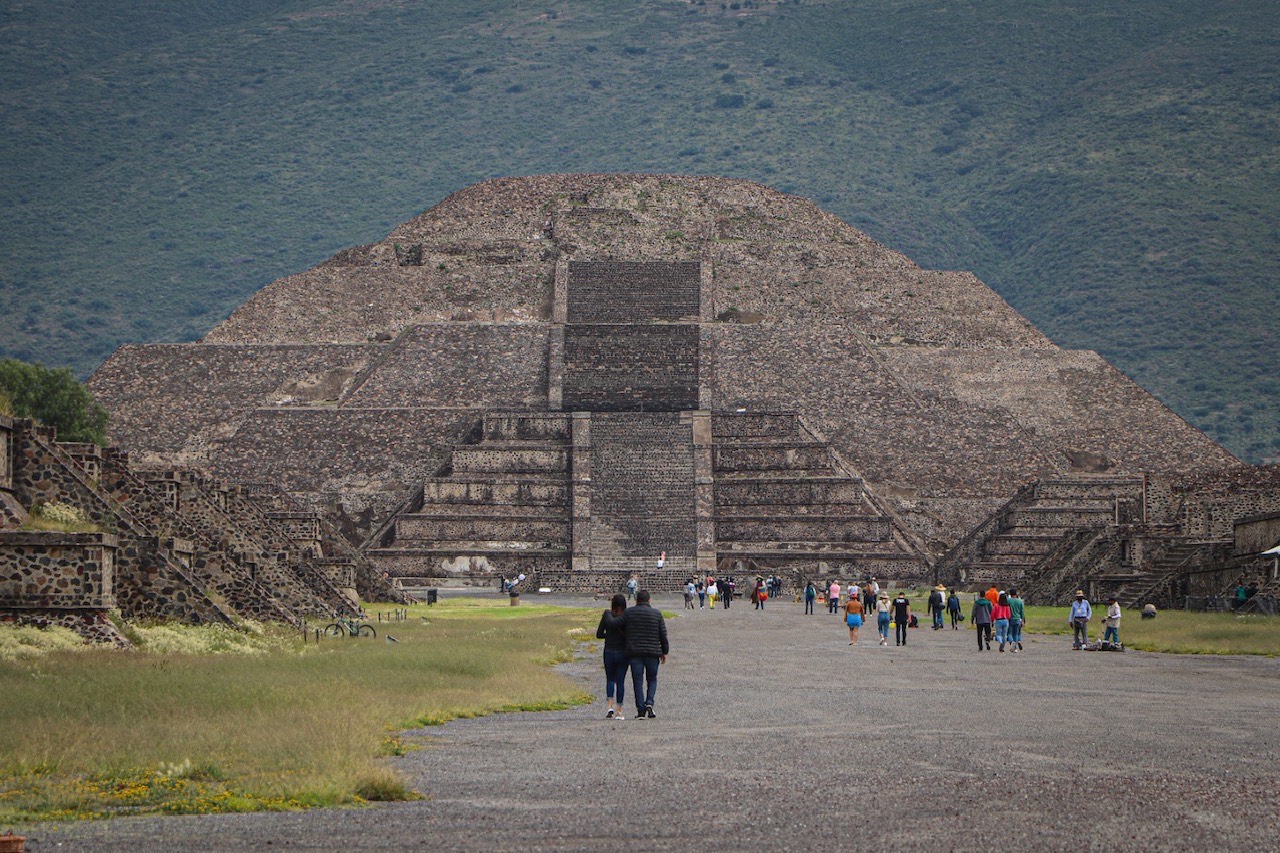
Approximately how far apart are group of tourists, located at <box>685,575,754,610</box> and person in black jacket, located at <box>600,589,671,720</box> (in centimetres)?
2751

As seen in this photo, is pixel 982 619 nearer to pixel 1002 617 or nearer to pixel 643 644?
pixel 1002 617

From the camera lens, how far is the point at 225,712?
16312mm

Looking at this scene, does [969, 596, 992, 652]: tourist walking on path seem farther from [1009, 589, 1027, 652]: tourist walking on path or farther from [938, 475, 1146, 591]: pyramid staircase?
[938, 475, 1146, 591]: pyramid staircase

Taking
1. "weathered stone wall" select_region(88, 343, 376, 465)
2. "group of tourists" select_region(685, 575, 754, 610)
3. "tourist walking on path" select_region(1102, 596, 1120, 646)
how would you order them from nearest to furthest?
"tourist walking on path" select_region(1102, 596, 1120, 646)
"group of tourists" select_region(685, 575, 754, 610)
"weathered stone wall" select_region(88, 343, 376, 465)

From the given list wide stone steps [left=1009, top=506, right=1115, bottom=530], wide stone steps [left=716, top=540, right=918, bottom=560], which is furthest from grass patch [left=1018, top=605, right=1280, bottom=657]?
wide stone steps [left=1009, top=506, right=1115, bottom=530]

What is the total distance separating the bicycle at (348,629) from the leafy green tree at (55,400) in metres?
26.2

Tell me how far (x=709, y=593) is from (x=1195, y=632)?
17.0 metres

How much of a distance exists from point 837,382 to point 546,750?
1931 inches

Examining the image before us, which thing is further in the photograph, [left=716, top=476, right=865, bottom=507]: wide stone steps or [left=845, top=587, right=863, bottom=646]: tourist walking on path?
[left=716, top=476, right=865, bottom=507]: wide stone steps

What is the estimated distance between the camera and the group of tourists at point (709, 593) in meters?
47.3

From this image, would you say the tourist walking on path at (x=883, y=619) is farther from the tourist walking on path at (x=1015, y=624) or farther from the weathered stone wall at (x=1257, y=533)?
the weathered stone wall at (x=1257, y=533)

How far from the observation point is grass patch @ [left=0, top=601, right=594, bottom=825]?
41.4 ft

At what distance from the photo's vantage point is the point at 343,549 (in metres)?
43.3

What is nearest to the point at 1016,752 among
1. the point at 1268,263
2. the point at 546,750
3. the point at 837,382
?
the point at 546,750
